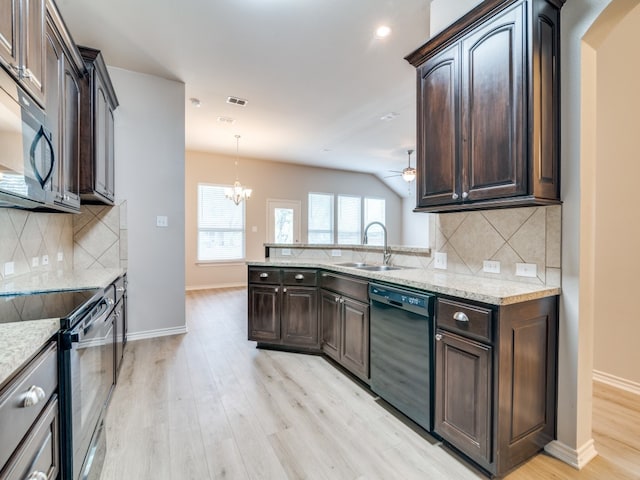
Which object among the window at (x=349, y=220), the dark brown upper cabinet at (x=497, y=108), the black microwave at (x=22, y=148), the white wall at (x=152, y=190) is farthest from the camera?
the window at (x=349, y=220)

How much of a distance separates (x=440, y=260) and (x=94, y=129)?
9.68ft

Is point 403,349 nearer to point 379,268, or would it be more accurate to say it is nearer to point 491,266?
point 491,266

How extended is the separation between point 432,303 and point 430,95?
→ 1421 millimetres

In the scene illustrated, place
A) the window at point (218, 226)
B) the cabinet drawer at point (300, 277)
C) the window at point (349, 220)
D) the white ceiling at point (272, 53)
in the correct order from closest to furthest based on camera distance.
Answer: the white ceiling at point (272, 53) < the cabinet drawer at point (300, 277) < the window at point (218, 226) < the window at point (349, 220)

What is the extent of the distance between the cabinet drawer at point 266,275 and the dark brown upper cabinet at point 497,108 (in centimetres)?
162

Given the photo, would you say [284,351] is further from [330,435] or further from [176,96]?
[176,96]

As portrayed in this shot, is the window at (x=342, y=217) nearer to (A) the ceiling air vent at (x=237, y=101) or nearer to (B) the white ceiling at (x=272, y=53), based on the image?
(B) the white ceiling at (x=272, y=53)

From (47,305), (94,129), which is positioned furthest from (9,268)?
(94,129)

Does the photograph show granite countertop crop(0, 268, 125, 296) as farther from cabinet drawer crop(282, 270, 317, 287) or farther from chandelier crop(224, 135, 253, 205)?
chandelier crop(224, 135, 253, 205)

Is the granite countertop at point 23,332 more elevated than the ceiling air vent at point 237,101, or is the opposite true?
the ceiling air vent at point 237,101

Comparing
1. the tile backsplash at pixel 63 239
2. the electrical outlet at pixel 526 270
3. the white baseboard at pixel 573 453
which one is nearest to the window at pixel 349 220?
the tile backsplash at pixel 63 239

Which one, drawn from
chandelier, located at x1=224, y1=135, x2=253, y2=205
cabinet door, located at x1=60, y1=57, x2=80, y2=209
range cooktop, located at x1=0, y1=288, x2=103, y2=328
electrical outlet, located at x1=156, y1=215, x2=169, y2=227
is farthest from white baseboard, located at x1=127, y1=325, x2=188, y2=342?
chandelier, located at x1=224, y1=135, x2=253, y2=205

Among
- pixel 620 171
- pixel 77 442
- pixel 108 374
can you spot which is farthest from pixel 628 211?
pixel 108 374

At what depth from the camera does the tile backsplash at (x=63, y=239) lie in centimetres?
199
